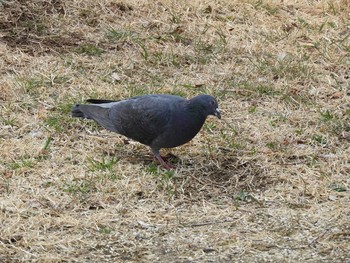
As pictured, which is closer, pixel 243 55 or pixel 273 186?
pixel 273 186

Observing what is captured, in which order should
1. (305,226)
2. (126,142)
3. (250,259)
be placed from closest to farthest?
1. (250,259)
2. (305,226)
3. (126,142)

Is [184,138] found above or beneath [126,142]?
above

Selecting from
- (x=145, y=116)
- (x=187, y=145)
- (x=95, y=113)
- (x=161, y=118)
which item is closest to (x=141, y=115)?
(x=145, y=116)

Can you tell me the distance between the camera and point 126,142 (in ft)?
18.9

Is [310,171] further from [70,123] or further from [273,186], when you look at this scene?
[70,123]

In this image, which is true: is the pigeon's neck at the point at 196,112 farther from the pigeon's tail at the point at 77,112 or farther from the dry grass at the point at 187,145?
the pigeon's tail at the point at 77,112

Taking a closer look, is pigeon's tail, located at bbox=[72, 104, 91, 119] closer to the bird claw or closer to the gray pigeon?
the gray pigeon

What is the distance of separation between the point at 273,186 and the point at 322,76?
1.98m

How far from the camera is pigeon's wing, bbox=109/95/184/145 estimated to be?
5.28m

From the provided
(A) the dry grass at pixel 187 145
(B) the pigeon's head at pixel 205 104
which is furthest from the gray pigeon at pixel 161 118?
(A) the dry grass at pixel 187 145

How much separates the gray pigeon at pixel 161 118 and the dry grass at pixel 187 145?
0.62 ft

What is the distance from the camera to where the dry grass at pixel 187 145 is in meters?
4.51

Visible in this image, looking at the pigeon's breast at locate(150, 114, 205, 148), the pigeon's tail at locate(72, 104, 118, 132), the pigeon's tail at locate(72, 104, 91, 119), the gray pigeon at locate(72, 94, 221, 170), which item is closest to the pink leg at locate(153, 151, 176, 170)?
the gray pigeon at locate(72, 94, 221, 170)

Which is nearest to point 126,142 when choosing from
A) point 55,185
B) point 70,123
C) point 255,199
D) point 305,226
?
point 70,123
